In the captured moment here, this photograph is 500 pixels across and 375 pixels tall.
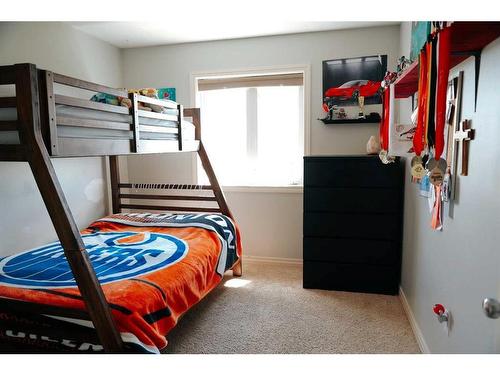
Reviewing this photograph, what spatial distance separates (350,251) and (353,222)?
0.24 meters

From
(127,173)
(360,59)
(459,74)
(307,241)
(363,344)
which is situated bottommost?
(363,344)

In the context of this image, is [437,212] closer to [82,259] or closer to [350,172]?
[350,172]

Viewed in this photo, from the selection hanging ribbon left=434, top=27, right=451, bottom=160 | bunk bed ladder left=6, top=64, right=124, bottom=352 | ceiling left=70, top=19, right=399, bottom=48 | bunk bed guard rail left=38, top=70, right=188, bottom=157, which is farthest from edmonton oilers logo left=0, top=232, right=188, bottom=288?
ceiling left=70, top=19, right=399, bottom=48

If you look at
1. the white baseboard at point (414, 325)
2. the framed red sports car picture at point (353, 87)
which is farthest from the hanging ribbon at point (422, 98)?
the framed red sports car picture at point (353, 87)

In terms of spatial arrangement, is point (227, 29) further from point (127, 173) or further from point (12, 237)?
point (12, 237)

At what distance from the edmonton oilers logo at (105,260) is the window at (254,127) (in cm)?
128

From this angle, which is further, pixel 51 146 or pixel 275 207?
pixel 275 207

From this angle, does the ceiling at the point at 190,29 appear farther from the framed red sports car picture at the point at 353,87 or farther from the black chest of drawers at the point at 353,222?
the black chest of drawers at the point at 353,222

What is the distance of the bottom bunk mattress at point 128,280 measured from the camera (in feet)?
4.98

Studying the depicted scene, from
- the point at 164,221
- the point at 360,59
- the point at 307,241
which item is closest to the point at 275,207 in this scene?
the point at 307,241

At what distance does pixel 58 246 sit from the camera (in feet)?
7.77

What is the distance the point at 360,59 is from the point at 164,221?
2.27 meters

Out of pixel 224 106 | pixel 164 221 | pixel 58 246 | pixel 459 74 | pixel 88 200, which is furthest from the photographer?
pixel 224 106

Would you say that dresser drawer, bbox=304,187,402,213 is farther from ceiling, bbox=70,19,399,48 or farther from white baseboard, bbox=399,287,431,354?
ceiling, bbox=70,19,399,48
